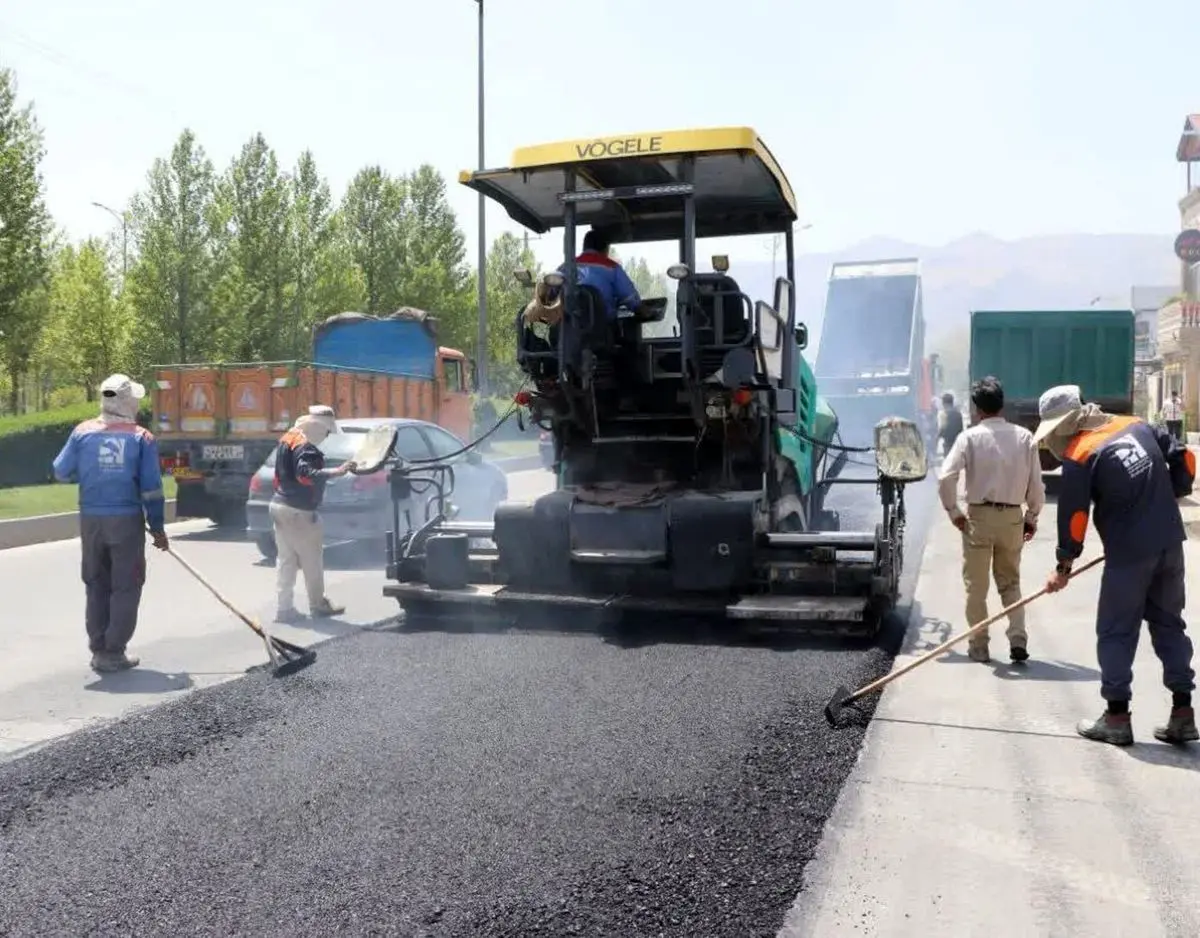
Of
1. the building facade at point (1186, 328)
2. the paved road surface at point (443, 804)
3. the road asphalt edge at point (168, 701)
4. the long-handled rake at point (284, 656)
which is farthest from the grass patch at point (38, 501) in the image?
the building facade at point (1186, 328)

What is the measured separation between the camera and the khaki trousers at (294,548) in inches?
315

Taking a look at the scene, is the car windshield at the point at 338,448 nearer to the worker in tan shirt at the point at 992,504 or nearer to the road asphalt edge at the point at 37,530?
the road asphalt edge at the point at 37,530

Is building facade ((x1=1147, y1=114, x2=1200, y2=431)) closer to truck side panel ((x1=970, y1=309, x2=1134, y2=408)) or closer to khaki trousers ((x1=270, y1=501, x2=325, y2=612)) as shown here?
truck side panel ((x1=970, y1=309, x2=1134, y2=408))

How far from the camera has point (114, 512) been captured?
21.9 feet

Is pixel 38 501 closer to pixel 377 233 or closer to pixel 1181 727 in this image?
pixel 1181 727

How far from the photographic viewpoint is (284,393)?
13.6 metres

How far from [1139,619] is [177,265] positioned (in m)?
23.7

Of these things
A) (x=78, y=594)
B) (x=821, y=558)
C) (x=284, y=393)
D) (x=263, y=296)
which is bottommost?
(x=78, y=594)

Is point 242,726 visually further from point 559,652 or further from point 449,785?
point 559,652

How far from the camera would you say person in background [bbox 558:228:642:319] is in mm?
7176

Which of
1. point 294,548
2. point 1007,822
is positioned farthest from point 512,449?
point 1007,822

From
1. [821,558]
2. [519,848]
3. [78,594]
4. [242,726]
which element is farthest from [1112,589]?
[78,594]

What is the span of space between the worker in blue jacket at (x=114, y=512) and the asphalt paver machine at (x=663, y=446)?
1.66 m

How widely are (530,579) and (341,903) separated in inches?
159
